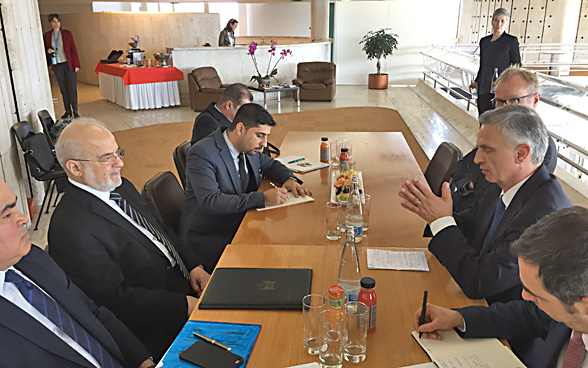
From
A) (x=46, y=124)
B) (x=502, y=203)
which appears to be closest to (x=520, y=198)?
(x=502, y=203)

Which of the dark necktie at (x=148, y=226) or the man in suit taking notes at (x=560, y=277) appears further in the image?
the dark necktie at (x=148, y=226)

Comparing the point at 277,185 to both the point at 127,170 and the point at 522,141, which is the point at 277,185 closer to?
the point at 522,141

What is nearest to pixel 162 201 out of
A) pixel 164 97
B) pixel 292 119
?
→ pixel 292 119

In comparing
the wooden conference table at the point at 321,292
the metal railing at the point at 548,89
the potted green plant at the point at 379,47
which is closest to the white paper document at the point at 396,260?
the wooden conference table at the point at 321,292

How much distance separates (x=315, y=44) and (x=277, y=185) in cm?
980

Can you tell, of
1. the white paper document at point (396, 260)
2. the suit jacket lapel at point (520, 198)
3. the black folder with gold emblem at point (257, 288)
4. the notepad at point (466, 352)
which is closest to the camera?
the notepad at point (466, 352)

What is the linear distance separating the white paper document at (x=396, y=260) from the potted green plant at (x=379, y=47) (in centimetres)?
1151

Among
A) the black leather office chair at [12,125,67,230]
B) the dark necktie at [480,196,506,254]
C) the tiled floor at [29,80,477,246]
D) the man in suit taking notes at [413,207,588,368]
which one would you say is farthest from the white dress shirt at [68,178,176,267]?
the tiled floor at [29,80,477,246]

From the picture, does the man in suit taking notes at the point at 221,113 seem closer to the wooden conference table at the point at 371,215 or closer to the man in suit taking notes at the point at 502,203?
the wooden conference table at the point at 371,215

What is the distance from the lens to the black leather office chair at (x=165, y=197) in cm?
278

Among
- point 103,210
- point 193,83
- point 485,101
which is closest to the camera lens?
point 103,210

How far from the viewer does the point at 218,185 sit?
116 inches

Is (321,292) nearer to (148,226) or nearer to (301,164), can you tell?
(148,226)

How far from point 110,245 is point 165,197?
0.83 m
